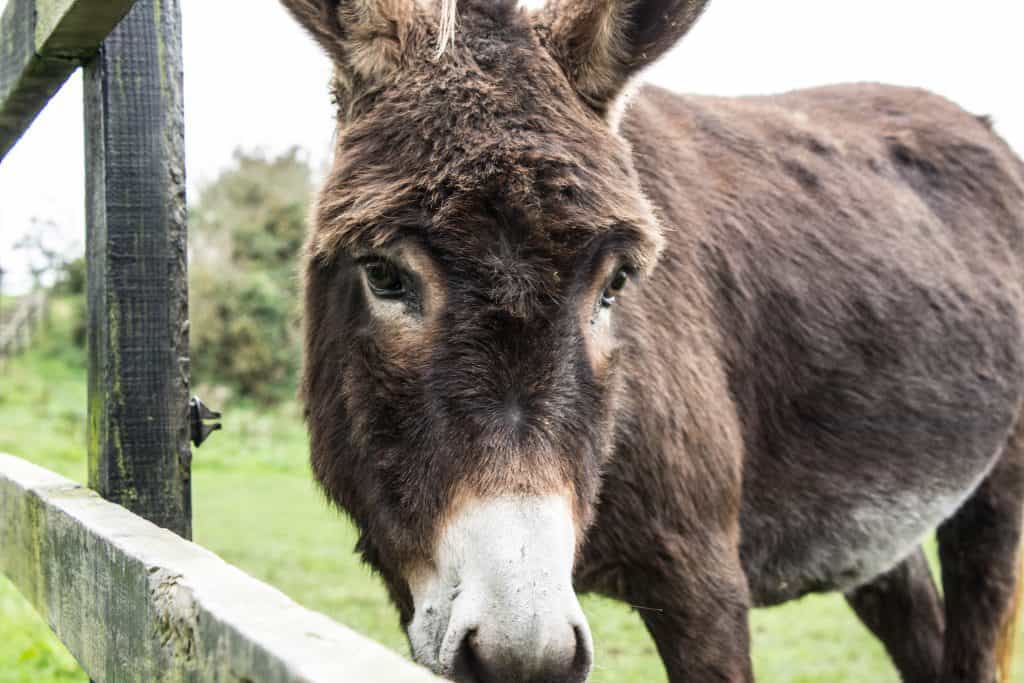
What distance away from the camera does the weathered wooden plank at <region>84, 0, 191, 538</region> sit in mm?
2246

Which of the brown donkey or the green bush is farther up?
the brown donkey

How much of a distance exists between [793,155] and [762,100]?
2.26 ft

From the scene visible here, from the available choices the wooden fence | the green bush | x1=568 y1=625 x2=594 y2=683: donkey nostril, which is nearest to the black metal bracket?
the wooden fence

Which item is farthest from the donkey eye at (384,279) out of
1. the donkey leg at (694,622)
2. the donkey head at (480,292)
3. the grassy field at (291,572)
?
the donkey leg at (694,622)

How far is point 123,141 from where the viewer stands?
2246 mm

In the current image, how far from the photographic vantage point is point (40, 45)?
2.19 meters

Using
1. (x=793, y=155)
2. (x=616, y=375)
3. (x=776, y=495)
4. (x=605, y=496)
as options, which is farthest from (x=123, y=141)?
(x=793, y=155)

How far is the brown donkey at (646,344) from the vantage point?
2.08 m

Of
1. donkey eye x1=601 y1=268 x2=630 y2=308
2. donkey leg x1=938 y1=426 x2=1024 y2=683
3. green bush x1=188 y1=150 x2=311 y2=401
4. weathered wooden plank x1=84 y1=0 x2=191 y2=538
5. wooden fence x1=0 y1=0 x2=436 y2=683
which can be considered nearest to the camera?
wooden fence x1=0 y1=0 x2=436 y2=683

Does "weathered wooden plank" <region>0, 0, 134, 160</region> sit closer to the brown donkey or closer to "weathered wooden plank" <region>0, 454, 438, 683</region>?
the brown donkey

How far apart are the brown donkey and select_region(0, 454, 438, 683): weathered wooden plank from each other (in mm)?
539

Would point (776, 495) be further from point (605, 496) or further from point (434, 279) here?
point (434, 279)

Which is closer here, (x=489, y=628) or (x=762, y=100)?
(x=489, y=628)

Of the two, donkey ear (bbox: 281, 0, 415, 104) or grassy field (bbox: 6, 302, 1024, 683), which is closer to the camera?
donkey ear (bbox: 281, 0, 415, 104)
